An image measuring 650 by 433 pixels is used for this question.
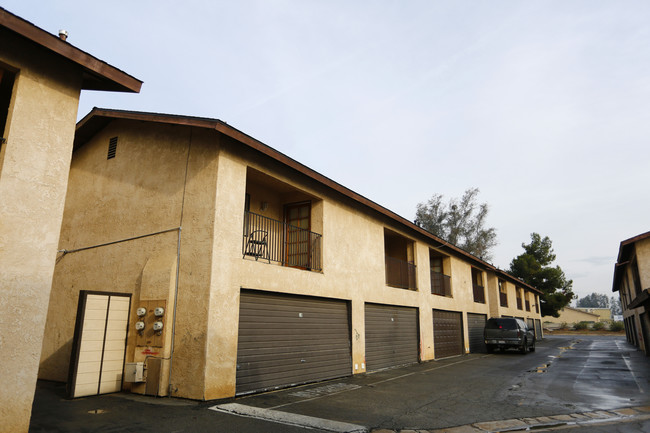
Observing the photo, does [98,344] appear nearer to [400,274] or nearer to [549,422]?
[549,422]

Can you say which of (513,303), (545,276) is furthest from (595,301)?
(513,303)

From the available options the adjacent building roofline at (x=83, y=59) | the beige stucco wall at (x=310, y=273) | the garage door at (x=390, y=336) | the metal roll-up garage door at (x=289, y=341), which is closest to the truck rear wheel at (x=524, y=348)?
the beige stucco wall at (x=310, y=273)

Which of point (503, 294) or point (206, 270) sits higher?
point (503, 294)

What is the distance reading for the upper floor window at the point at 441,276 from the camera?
67.2 ft

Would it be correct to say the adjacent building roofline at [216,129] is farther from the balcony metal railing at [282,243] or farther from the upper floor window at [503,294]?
the upper floor window at [503,294]

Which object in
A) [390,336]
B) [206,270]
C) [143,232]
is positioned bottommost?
[390,336]

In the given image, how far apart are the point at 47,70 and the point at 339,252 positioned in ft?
27.6

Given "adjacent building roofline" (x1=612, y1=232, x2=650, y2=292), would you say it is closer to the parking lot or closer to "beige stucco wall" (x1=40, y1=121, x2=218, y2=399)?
the parking lot

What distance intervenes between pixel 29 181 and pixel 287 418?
5.17 m

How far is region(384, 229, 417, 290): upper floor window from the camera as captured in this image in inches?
629

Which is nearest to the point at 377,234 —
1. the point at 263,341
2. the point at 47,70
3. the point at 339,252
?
the point at 339,252

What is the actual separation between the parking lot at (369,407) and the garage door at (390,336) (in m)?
1.88

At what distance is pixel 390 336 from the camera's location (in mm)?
14664

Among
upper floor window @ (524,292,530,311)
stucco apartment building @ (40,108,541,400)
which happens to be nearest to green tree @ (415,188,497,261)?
upper floor window @ (524,292,530,311)
